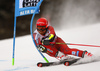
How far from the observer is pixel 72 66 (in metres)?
3.37

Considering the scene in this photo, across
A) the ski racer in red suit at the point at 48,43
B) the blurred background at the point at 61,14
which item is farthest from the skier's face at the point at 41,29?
the blurred background at the point at 61,14

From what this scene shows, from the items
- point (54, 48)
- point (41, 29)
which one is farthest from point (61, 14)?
point (41, 29)

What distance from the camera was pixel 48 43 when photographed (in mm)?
3533

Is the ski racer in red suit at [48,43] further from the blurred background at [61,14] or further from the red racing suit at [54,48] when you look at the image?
the blurred background at [61,14]

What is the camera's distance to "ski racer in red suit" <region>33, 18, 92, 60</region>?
11.7 ft

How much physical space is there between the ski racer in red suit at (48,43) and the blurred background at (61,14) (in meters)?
7.22

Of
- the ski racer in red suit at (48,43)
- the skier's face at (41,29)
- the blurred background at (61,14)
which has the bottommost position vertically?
the blurred background at (61,14)

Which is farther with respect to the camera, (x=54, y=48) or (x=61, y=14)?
(x=61, y=14)

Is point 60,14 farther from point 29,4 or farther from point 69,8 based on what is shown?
point 29,4

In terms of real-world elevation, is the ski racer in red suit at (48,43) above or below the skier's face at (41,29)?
below

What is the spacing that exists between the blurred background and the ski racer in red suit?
722cm

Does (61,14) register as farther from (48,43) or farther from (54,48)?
(48,43)

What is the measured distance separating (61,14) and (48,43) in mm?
9498

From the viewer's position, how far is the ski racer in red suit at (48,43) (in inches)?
140
